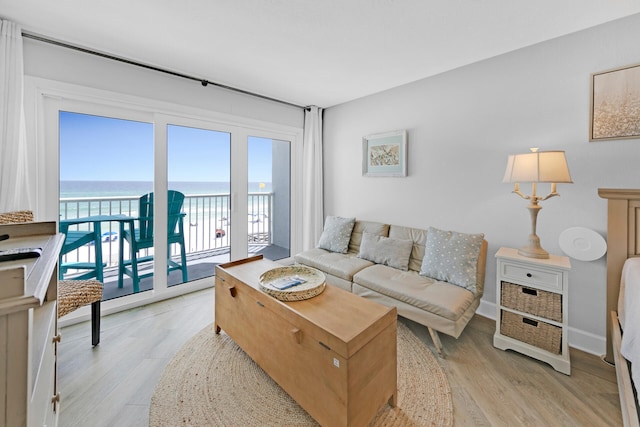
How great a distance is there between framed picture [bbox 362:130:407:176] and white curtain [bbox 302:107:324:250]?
2.51 ft

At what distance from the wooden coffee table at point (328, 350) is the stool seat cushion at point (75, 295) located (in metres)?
1.16

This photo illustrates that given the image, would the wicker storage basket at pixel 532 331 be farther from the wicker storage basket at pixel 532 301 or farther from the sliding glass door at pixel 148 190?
the sliding glass door at pixel 148 190

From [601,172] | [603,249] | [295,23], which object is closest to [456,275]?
[603,249]

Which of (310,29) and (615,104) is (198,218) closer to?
(310,29)

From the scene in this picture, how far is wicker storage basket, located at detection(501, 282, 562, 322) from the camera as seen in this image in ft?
5.90

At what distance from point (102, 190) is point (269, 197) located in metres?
1.90

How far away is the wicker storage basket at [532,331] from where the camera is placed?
5.90 ft

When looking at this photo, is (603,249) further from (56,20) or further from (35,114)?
(35,114)

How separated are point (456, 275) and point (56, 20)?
363cm

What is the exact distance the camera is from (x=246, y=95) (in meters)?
3.33

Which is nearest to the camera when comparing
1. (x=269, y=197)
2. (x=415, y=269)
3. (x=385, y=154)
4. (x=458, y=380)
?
(x=458, y=380)

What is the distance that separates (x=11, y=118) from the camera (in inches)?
75.3

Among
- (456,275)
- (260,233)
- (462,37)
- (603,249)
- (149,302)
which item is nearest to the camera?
(603,249)

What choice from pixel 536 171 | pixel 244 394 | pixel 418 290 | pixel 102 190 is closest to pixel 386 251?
pixel 418 290
